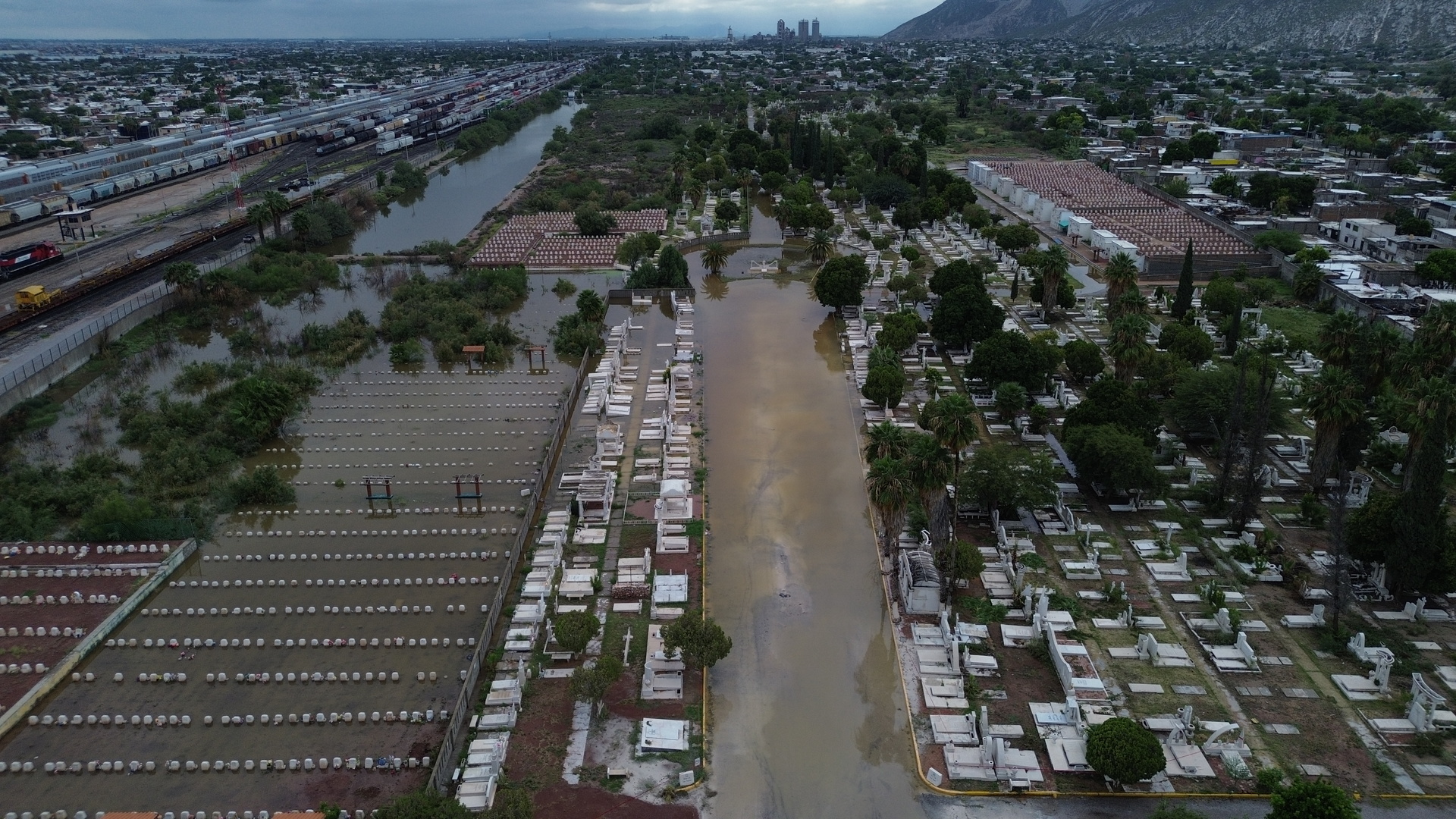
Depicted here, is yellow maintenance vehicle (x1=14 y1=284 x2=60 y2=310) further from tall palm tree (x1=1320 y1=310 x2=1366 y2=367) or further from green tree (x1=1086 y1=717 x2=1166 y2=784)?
tall palm tree (x1=1320 y1=310 x2=1366 y2=367)

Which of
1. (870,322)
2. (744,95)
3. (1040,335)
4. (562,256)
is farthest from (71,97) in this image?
(1040,335)

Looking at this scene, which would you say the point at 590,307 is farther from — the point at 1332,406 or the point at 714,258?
the point at 1332,406

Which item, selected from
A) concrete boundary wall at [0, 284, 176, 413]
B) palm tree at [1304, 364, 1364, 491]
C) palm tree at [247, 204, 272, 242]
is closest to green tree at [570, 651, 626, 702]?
palm tree at [1304, 364, 1364, 491]

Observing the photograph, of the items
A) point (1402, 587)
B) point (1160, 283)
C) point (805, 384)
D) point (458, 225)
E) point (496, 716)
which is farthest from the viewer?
point (458, 225)

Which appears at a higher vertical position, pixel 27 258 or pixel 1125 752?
pixel 27 258

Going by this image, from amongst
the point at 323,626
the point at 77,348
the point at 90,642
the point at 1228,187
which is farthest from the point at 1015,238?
the point at 77,348

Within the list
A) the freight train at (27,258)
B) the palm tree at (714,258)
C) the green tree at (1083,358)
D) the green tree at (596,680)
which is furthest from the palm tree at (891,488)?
the freight train at (27,258)

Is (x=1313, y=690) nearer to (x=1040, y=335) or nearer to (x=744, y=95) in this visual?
(x=1040, y=335)
